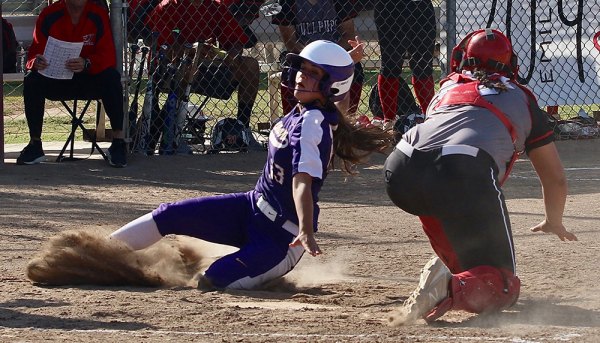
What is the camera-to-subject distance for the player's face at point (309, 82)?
552 cm

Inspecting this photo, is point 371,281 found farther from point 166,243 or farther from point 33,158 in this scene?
point 33,158

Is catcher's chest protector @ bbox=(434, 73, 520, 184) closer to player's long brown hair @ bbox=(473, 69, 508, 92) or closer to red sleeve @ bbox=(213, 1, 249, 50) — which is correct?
player's long brown hair @ bbox=(473, 69, 508, 92)

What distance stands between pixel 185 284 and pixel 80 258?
55 cm

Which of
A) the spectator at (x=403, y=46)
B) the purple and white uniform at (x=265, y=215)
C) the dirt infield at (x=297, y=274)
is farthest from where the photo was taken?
the spectator at (x=403, y=46)

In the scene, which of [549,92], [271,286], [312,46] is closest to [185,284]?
[271,286]

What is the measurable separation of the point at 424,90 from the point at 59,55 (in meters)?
3.36

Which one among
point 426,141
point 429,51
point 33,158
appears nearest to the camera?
point 426,141

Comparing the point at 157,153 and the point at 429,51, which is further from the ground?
the point at 429,51

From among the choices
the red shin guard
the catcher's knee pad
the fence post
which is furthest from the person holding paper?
the catcher's knee pad

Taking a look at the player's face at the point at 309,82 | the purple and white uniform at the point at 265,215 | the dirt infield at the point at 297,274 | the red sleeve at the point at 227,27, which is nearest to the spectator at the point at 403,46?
the dirt infield at the point at 297,274

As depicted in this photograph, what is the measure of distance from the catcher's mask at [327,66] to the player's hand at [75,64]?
14.8 feet

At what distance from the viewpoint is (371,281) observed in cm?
601

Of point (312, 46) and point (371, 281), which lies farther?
point (371, 281)

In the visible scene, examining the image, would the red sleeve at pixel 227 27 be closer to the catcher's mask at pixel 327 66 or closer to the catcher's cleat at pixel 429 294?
the catcher's mask at pixel 327 66
